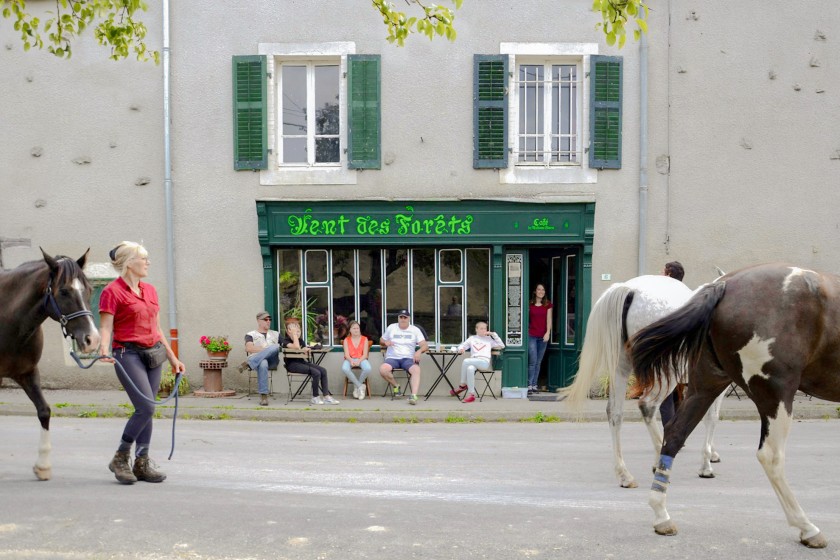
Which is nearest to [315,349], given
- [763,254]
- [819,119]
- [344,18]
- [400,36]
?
[344,18]

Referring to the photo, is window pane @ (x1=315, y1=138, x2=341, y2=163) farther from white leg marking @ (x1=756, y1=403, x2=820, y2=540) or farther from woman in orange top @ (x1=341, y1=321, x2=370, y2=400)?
white leg marking @ (x1=756, y1=403, x2=820, y2=540)

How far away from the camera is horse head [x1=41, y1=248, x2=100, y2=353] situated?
20.2 ft

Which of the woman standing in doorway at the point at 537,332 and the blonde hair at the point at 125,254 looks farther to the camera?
the woman standing in doorway at the point at 537,332

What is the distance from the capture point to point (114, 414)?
11.5 meters

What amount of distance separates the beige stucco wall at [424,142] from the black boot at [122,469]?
7179 mm

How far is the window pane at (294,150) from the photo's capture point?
45.4ft

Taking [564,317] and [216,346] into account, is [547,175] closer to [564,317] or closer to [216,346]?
[564,317]

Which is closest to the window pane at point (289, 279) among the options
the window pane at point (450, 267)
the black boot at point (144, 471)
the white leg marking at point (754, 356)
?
the window pane at point (450, 267)

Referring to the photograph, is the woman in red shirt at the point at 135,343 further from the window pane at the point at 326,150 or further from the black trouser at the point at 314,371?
the window pane at the point at 326,150

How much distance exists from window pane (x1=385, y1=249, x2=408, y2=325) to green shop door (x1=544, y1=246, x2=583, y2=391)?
253 centimetres

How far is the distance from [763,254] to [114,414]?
10.2 metres

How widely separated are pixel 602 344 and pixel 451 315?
6.82 m

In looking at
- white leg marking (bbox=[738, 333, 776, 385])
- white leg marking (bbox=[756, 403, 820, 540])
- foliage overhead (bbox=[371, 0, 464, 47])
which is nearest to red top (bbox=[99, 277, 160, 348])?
foliage overhead (bbox=[371, 0, 464, 47])

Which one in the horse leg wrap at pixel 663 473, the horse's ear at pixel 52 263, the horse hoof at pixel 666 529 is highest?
the horse's ear at pixel 52 263
